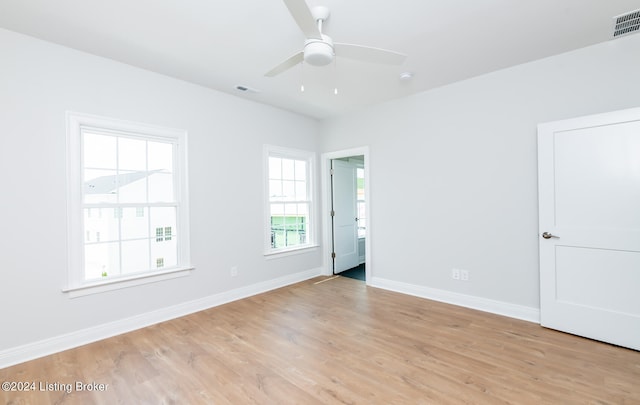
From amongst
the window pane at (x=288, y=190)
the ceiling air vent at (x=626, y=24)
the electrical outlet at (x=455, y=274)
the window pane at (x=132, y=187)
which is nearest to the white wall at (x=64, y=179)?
the window pane at (x=132, y=187)

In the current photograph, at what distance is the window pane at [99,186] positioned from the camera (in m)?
2.89

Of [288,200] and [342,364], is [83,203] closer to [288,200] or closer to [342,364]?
[288,200]

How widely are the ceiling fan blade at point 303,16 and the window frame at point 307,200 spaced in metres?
2.66

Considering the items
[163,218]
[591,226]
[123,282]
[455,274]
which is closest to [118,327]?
[123,282]

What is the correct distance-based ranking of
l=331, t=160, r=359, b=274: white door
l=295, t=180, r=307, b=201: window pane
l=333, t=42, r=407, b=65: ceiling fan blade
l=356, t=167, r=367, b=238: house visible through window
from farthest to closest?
l=356, t=167, r=367, b=238: house visible through window < l=331, t=160, r=359, b=274: white door < l=295, t=180, r=307, b=201: window pane < l=333, t=42, r=407, b=65: ceiling fan blade

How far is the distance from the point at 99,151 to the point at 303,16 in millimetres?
2569

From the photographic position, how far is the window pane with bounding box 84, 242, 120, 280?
2885 millimetres

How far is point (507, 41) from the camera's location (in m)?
2.70

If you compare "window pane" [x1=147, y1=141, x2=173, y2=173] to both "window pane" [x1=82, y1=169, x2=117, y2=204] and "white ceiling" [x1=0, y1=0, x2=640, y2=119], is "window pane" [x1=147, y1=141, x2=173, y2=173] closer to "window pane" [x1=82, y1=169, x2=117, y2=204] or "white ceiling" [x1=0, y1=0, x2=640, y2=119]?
"window pane" [x1=82, y1=169, x2=117, y2=204]

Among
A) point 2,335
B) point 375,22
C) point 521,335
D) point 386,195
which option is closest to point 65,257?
point 2,335

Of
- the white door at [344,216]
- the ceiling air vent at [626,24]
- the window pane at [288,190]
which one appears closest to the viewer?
the ceiling air vent at [626,24]

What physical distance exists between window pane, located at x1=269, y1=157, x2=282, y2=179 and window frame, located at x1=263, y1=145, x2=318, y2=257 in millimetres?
82

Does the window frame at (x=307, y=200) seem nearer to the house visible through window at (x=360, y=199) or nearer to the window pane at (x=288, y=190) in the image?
the window pane at (x=288, y=190)

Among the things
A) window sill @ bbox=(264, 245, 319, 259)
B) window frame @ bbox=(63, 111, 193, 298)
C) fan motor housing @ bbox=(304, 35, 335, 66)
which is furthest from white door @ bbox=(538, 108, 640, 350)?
window frame @ bbox=(63, 111, 193, 298)
